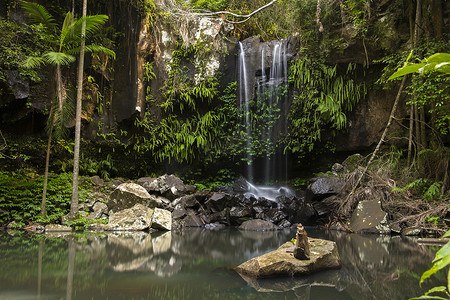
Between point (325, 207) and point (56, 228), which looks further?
point (325, 207)

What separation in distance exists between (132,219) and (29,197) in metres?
2.66

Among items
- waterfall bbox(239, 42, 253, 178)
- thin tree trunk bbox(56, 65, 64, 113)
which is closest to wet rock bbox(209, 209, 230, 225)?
waterfall bbox(239, 42, 253, 178)

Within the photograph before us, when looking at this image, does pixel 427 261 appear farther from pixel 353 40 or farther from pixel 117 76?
pixel 117 76

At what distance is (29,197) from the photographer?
735 centimetres

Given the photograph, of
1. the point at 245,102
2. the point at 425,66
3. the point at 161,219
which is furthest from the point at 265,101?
the point at 425,66

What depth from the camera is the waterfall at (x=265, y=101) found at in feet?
37.6

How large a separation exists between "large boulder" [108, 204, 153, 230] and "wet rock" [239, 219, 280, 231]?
7.71 ft

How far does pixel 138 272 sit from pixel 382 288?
90.3 inches

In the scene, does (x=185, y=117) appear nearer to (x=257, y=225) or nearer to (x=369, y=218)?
(x=257, y=225)

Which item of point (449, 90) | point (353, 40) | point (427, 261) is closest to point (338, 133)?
point (353, 40)

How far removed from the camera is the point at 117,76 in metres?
11.2

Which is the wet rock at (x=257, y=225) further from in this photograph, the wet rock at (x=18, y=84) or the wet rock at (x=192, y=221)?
the wet rock at (x=18, y=84)

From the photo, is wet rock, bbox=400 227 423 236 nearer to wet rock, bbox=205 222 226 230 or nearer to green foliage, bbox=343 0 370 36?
wet rock, bbox=205 222 226 230

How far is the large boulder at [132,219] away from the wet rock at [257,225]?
7.71 ft
